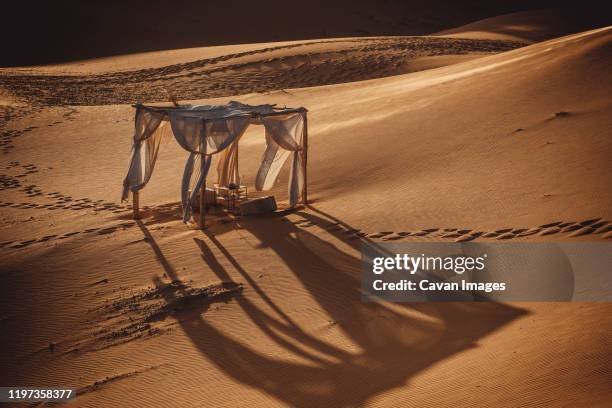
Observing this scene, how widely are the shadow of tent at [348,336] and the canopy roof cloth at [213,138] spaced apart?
9.97ft

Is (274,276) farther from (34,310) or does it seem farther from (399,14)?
(399,14)

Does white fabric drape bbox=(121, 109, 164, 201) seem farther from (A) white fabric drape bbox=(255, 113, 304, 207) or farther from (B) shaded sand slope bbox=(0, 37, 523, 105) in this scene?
(B) shaded sand slope bbox=(0, 37, 523, 105)

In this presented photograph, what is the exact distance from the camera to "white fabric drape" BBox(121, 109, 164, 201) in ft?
46.8

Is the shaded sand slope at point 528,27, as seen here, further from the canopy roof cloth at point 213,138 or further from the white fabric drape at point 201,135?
the white fabric drape at point 201,135

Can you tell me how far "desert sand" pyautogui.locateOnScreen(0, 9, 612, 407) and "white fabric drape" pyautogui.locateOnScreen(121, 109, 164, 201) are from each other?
800mm

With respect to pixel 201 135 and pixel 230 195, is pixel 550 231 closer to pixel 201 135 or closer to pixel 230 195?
pixel 201 135

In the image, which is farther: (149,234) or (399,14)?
(399,14)

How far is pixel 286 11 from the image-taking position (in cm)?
5531

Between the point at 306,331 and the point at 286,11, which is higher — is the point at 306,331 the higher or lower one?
the lower one

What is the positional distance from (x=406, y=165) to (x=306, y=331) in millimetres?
6958

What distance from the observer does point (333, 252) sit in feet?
38.7

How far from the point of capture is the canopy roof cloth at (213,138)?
13.4m

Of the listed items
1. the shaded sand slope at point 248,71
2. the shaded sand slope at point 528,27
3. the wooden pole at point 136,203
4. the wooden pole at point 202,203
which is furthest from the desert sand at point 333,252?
the shaded sand slope at point 528,27

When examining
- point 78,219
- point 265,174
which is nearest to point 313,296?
point 265,174
